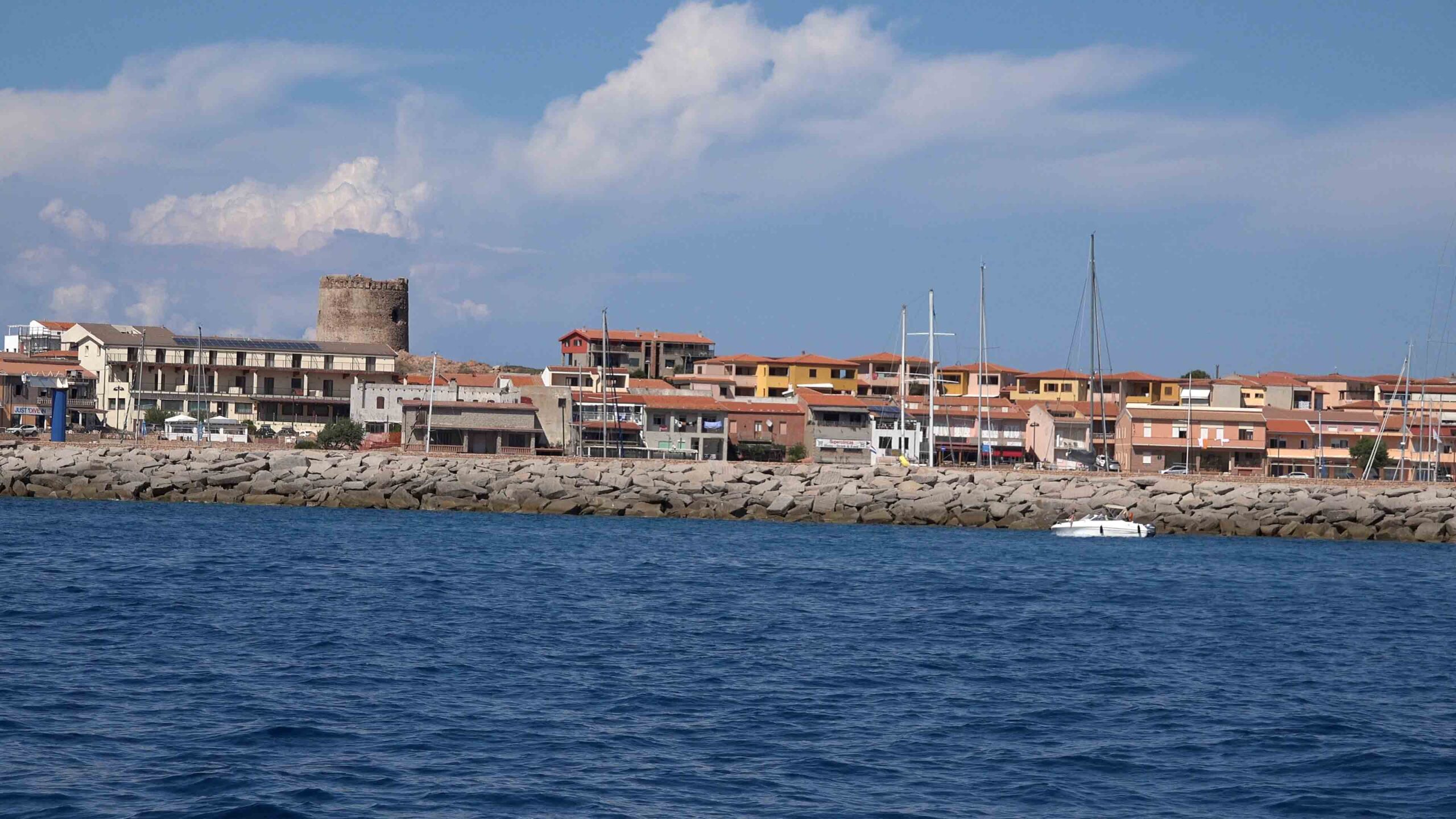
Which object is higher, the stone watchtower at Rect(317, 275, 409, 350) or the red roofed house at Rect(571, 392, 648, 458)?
the stone watchtower at Rect(317, 275, 409, 350)

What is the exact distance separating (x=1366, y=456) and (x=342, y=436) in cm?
5448

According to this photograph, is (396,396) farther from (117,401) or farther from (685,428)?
(117,401)

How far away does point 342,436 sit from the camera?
76.9m

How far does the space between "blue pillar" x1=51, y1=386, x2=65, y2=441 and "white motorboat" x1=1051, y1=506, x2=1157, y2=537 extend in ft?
133

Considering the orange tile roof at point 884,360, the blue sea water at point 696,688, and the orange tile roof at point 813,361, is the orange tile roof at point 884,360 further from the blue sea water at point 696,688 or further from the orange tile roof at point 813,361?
the blue sea water at point 696,688

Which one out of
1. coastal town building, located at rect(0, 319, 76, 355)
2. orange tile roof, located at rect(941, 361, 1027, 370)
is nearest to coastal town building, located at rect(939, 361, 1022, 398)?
orange tile roof, located at rect(941, 361, 1027, 370)

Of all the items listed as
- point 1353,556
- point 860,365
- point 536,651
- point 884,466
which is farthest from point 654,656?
point 860,365

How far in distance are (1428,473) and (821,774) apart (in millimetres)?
66174

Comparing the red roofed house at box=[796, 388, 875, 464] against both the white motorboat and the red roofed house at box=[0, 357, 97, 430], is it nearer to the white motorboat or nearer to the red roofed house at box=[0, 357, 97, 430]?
the white motorboat

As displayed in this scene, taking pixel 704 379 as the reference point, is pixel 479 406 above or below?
below

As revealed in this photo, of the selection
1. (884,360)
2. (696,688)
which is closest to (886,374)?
(884,360)

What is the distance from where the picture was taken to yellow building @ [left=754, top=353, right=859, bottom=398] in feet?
322

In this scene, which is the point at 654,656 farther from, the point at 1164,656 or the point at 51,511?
the point at 51,511

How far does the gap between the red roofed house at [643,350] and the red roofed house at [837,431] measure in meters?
31.6
